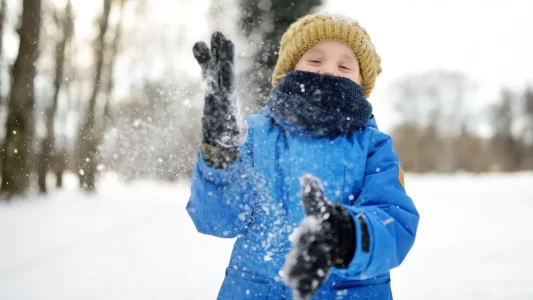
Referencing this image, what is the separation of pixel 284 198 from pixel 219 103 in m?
0.46

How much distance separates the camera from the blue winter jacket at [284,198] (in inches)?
A: 52.8

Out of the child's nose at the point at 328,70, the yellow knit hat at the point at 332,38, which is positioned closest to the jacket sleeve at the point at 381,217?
the child's nose at the point at 328,70

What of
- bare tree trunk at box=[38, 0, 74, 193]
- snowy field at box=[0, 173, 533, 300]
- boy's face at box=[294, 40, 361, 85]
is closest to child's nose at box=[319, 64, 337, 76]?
boy's face at box=[294, 40, 361, 85]

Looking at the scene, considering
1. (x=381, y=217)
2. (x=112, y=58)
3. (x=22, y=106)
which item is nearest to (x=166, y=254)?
(x=381, y=217)

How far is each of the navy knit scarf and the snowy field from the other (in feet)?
7.14

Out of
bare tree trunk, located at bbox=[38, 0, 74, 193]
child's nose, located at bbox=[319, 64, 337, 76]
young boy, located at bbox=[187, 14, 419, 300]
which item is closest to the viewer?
young boy, located at bbox=[187, 14, 419, 300]

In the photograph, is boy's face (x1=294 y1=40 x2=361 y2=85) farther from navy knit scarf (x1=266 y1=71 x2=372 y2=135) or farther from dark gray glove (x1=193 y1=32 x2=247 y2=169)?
dark gray glove (x1=193 y1=32 x2=247 y2=169)

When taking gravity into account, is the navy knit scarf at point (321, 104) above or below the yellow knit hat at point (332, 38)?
below

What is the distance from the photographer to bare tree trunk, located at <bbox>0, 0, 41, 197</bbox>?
30.5 ft

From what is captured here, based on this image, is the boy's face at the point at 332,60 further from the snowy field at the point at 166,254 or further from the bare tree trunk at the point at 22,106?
the bare tree trunk at the point at 22,106

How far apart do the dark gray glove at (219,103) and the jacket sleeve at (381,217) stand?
420mm

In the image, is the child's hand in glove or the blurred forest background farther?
the blurred forest background

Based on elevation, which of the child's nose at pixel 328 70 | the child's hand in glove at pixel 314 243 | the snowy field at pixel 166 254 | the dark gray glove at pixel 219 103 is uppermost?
the child's nose at pixel 328 70

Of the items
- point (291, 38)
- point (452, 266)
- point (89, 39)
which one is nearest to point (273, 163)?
point (291, 38)
